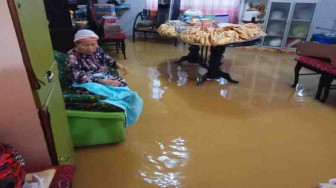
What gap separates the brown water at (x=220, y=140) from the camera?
158 centimetres

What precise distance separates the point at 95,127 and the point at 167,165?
2.00 feet

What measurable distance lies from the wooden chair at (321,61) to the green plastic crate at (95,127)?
227cm

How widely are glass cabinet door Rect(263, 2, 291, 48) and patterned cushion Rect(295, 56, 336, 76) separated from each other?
2.07 m

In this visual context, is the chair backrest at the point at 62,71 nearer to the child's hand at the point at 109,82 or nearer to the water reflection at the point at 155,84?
the child's hand at the point at 109,82

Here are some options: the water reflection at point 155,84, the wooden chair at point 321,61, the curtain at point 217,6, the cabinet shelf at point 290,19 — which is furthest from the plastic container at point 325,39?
the water reflection at point 155,84

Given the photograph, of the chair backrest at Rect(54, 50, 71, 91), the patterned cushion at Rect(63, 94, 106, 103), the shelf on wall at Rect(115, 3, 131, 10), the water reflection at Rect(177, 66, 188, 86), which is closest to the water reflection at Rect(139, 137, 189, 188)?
the patterned cushion at Rect(63, 94, 106, 103)

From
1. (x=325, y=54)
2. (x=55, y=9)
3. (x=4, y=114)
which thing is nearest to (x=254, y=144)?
(x=325, y=54)

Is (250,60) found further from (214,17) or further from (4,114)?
(4,114)

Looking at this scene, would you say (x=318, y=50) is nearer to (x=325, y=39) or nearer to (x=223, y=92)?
(x=223, y=92)

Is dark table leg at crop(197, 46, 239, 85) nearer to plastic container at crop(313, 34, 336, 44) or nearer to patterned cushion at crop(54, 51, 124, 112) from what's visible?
patterned cushion at crop(54, 51, 124, 112)

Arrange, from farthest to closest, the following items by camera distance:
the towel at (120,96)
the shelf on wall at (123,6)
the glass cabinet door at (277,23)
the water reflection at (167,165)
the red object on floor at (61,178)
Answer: the shelf on wall at (123,6) → the glass cabinet door at (277,23) → the towel at (120,96) → the water reflection at (167,165) → the red object on floor at (61,178)

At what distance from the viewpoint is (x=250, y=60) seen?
4.21 meters

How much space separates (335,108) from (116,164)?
Answer: 8.05 ft

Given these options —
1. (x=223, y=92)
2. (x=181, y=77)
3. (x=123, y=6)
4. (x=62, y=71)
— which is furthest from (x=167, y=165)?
(x=123, y=6)
